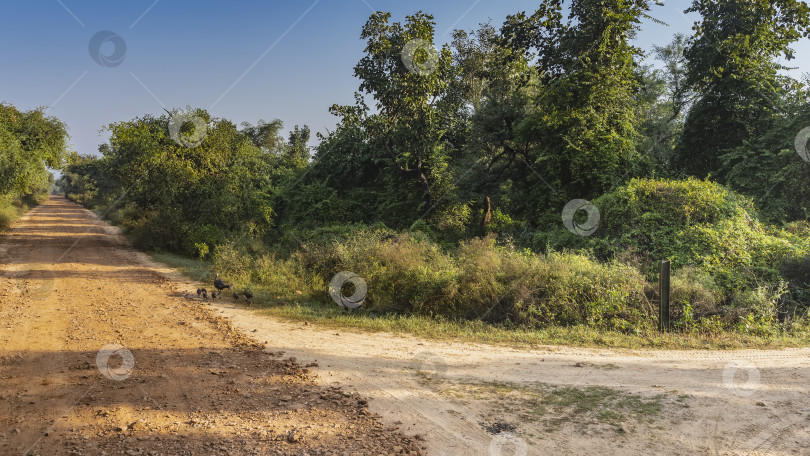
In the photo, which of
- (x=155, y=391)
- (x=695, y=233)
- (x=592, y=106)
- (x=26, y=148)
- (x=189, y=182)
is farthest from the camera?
(x=26, y=148)

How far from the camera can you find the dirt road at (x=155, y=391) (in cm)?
407

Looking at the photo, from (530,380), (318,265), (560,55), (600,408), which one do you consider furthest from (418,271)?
(560,55)

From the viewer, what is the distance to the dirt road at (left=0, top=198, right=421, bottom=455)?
4074 mm

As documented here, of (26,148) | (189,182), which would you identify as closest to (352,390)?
(189,182)

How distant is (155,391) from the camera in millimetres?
5191

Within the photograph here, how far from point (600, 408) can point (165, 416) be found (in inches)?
186

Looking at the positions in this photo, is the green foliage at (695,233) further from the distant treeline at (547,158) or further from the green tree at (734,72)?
the green tree at (734,72)

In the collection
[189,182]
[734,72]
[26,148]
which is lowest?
[189,182]

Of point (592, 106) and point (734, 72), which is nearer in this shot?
point (592, 106)

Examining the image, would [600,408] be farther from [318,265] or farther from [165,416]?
[318,265]

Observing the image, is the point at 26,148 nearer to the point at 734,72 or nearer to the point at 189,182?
the point at 189,182

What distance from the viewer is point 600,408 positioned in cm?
491

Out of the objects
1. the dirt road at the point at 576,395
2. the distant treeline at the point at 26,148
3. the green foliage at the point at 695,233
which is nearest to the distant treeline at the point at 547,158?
the green foliage at the point at 695,233

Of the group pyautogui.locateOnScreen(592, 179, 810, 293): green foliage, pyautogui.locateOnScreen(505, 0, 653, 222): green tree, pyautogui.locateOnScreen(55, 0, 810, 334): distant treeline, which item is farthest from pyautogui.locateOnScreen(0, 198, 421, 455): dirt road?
pyautogui.locateOnScreen(505, 0, 653, 222): green tree
